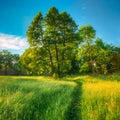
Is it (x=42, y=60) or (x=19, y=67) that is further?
(x=19, y=67)

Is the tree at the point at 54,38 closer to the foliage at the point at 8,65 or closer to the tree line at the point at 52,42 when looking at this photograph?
the tree line at the point at 52,42

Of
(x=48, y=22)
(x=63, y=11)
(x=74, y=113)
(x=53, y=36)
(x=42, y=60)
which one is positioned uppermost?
(x=63, y=11)

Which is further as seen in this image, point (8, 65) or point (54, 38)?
point (8, 65)

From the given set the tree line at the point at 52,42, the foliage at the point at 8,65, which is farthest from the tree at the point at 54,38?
the foliage at the point at 8,65

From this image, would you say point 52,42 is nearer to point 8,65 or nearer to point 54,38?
point 54,38

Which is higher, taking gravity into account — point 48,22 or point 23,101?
point 48,22

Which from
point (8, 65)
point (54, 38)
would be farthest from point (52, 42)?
point (8, 65)

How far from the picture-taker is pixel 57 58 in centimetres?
3055

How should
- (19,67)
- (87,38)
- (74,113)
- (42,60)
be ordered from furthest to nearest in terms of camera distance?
(19,67) → (87,38) → (42,60) → (74,113)

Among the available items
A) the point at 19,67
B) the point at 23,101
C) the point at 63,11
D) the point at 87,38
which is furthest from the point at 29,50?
the point at 19,67

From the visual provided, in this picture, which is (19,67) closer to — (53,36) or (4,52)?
(4,52)

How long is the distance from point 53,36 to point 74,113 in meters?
23.6

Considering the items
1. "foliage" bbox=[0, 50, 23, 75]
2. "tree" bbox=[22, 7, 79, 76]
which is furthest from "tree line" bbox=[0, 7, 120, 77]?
"foliage" bbox=[0, 50, 23, 75]

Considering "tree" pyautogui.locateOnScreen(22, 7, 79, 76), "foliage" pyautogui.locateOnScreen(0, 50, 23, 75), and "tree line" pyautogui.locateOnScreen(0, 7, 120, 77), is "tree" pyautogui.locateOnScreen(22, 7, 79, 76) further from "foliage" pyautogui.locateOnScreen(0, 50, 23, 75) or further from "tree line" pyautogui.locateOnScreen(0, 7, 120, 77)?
"foliage" pyautogui.locateOnScreen(0, 50, 23, 75)
